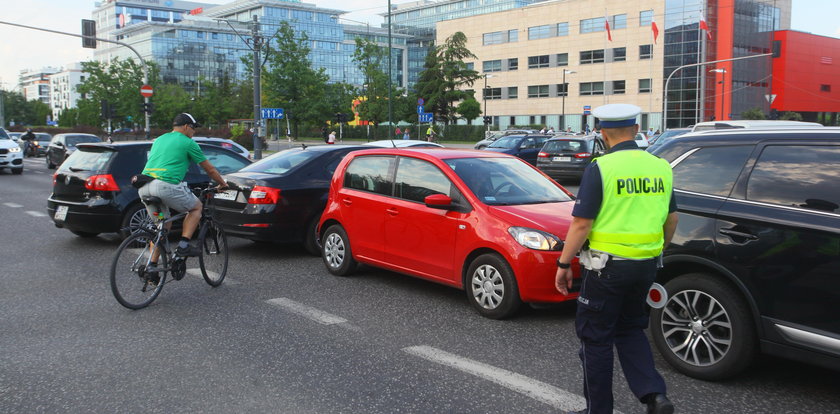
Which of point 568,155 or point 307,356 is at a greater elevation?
point 568,155

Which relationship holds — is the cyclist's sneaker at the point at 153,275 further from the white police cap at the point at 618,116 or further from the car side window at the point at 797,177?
the car side window at the point at 797,177

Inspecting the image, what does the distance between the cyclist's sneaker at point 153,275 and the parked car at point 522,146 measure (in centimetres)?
1860

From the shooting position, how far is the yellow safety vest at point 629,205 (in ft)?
11.2

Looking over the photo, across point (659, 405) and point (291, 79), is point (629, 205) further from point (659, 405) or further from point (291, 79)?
point (291, 79)

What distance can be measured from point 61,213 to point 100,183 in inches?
32.1

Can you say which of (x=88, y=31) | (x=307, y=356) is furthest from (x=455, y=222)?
(x=88, y=31)

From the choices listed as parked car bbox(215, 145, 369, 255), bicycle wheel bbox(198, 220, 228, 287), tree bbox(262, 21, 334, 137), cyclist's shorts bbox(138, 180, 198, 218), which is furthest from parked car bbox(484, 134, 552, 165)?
tree bbox(262, 21, 334, 137)

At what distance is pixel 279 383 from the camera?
444 centimetres

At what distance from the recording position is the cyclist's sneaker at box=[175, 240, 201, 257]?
667 centimetres

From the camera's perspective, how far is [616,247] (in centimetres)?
342

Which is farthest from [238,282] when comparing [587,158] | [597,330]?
[587,158]

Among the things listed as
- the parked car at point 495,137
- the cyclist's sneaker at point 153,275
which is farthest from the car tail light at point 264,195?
the parked car at point 495,137

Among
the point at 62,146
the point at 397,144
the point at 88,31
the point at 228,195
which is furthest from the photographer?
the point at 88,31

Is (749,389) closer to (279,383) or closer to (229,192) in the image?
(279,383)
